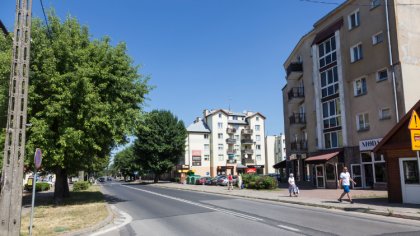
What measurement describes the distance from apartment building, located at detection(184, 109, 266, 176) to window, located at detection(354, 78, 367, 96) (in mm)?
54595

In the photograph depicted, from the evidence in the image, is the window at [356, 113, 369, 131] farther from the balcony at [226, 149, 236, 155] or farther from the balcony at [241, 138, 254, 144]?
the balcony at [241, 138, 254, 144]

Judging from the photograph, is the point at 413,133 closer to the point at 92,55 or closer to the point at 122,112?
the point at 122,112

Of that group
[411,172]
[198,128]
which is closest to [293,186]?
[411,172]

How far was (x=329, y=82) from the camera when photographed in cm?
3762

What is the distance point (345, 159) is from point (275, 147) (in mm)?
73068

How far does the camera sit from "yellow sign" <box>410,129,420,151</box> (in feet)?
45.0

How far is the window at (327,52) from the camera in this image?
36875 mm

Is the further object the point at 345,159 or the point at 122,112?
the point at 345,159

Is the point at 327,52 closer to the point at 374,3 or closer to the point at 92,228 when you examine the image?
the point at 374,3

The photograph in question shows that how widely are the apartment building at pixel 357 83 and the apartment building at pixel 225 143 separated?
147 feet

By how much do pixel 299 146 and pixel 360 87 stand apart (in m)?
12.7

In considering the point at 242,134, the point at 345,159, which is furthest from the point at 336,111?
the point at 242,134

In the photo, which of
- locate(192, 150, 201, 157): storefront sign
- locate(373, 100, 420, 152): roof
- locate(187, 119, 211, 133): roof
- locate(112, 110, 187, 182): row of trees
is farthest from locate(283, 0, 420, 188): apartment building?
locate(187, 119, 211, 133): roof

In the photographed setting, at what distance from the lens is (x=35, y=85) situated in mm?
19938
